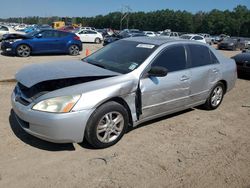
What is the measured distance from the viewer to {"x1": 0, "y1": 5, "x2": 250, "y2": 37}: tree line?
83787mm

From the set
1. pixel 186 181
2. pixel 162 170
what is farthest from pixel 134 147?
pixel 186 181

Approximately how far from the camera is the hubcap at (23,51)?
14.4 m

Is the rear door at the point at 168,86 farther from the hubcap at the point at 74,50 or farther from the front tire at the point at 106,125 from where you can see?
the hubcap at the point at 74,50

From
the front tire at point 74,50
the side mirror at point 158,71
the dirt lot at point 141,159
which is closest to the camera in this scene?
the dirt lot at point 141,159

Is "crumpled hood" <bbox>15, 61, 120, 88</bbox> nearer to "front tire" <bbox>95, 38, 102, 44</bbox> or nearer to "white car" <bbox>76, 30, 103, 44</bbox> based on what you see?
"white car" <bbox>76, 30, 103, 44</bbox>

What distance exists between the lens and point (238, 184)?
349cm

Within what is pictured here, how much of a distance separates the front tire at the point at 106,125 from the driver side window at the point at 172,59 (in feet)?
3.43

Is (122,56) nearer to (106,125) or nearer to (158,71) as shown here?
(158,71)

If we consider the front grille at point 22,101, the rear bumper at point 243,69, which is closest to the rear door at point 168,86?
the front grille at point 22,101

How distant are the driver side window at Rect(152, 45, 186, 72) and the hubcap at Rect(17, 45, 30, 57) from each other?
11.2 meters

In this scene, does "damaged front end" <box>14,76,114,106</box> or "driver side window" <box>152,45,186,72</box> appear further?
"driver side window" <box>152,45,186,72</box>

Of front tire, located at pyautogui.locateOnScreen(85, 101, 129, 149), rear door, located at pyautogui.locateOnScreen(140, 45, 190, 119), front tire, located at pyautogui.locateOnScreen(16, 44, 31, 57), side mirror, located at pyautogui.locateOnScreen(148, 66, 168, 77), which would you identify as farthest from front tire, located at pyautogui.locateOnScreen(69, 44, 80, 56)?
front tire, located at pyautogui.locateOnScreen(85, 101, 129, 149)

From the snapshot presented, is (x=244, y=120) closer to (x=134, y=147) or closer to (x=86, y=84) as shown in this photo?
(x=134, y=147)

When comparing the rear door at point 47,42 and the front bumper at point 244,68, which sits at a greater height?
the rear door at point 47,42
